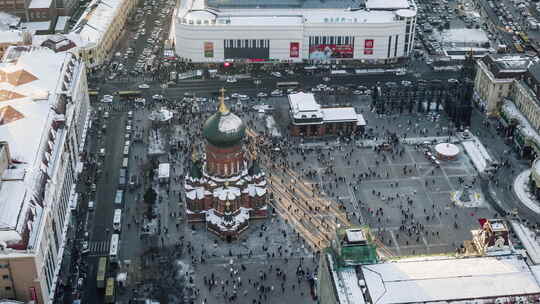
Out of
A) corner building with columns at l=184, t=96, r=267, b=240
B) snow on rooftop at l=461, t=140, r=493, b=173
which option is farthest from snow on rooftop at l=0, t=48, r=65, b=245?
snow on rooftop at l=461, t=140, r=493, b=173

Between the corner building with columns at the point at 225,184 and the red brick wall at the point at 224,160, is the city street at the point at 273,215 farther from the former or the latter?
the red brick wall at the point at 224,160

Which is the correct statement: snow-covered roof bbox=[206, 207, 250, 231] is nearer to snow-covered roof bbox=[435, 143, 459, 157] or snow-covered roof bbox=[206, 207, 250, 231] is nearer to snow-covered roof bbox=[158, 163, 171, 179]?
snow-covered roof bbox=[158, 163, 171, 179]

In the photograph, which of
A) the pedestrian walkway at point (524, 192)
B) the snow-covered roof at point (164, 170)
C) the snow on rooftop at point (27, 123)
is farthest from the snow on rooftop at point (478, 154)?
the snow on rooftop at point (27, 123)

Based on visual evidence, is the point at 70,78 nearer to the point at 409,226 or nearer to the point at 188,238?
the point at 188,238

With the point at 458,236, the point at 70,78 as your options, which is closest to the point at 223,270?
the point at 458,236

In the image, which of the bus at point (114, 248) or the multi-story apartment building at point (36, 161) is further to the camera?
the bus at point (114, 248)

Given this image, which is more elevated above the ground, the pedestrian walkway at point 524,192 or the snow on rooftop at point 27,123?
the snow on rooftop at point 27,123

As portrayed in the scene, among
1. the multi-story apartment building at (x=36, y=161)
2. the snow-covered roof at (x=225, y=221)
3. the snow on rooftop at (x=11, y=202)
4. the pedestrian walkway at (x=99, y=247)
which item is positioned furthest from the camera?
the snow-covered roof at (x=225, y=221)
